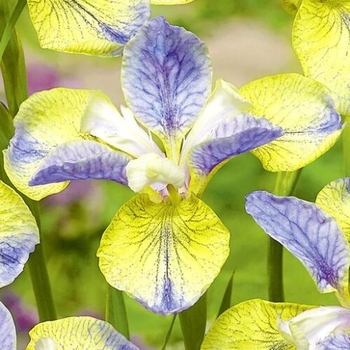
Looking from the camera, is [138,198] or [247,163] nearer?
[138,198]

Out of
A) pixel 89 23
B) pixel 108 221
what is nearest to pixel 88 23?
pixel 89 23

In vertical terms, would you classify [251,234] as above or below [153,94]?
below

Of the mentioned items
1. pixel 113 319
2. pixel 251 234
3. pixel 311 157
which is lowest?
pixel 251 234

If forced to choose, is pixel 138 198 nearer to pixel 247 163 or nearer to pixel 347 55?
pixel 347 55

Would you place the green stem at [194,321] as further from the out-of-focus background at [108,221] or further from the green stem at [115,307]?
the out-of-focus background at [108,221]

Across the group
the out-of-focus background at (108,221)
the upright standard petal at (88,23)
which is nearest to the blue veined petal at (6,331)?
the upright standard petal at (88,23)

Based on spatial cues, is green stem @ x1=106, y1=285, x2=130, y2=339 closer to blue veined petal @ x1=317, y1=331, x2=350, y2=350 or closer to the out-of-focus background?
blue veined petal @ x1=317, y1=331, x2=350, y2=350

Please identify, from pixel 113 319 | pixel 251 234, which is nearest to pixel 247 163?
pixel 251 234
